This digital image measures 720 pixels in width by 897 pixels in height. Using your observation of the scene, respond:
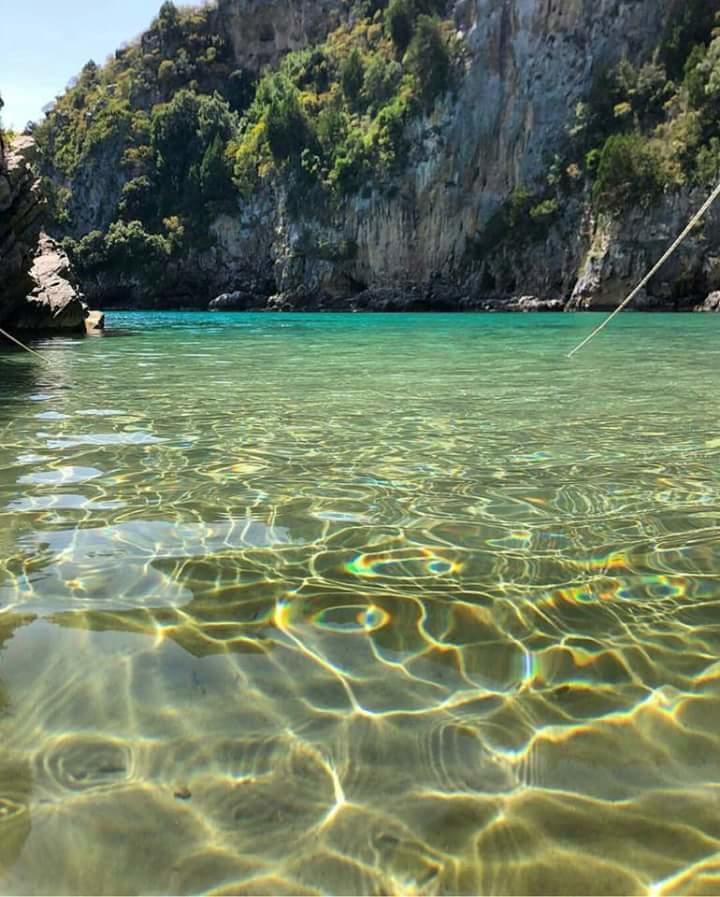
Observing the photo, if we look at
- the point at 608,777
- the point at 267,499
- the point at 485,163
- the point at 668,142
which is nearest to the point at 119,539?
the point at 267,499

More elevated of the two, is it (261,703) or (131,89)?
(131,89)

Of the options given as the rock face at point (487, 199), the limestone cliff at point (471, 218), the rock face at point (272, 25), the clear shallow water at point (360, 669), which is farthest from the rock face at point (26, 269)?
the rock face at point (272, 25)

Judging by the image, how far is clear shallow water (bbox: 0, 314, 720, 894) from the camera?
1.67 metres

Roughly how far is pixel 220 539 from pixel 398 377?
7.66 m

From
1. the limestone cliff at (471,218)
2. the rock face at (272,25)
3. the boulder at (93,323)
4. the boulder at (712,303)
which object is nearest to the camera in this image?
the boulder at (93,323)

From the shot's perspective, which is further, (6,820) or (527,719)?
(527,719)

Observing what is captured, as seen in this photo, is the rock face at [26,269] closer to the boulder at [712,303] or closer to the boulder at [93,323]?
the boulder at [93,323]

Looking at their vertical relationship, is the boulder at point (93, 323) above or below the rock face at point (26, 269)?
below

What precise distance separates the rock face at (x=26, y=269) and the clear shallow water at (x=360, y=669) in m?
14.6

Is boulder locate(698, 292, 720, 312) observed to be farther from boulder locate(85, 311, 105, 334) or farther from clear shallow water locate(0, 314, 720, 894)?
clear shallow water locate(0, 314, 720, 894)

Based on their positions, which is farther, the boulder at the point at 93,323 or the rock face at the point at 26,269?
the boulder at the point at 93,323

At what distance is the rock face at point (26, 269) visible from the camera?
59.2 ft

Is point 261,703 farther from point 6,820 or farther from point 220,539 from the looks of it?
point 220,539

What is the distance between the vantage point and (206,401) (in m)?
8.41
